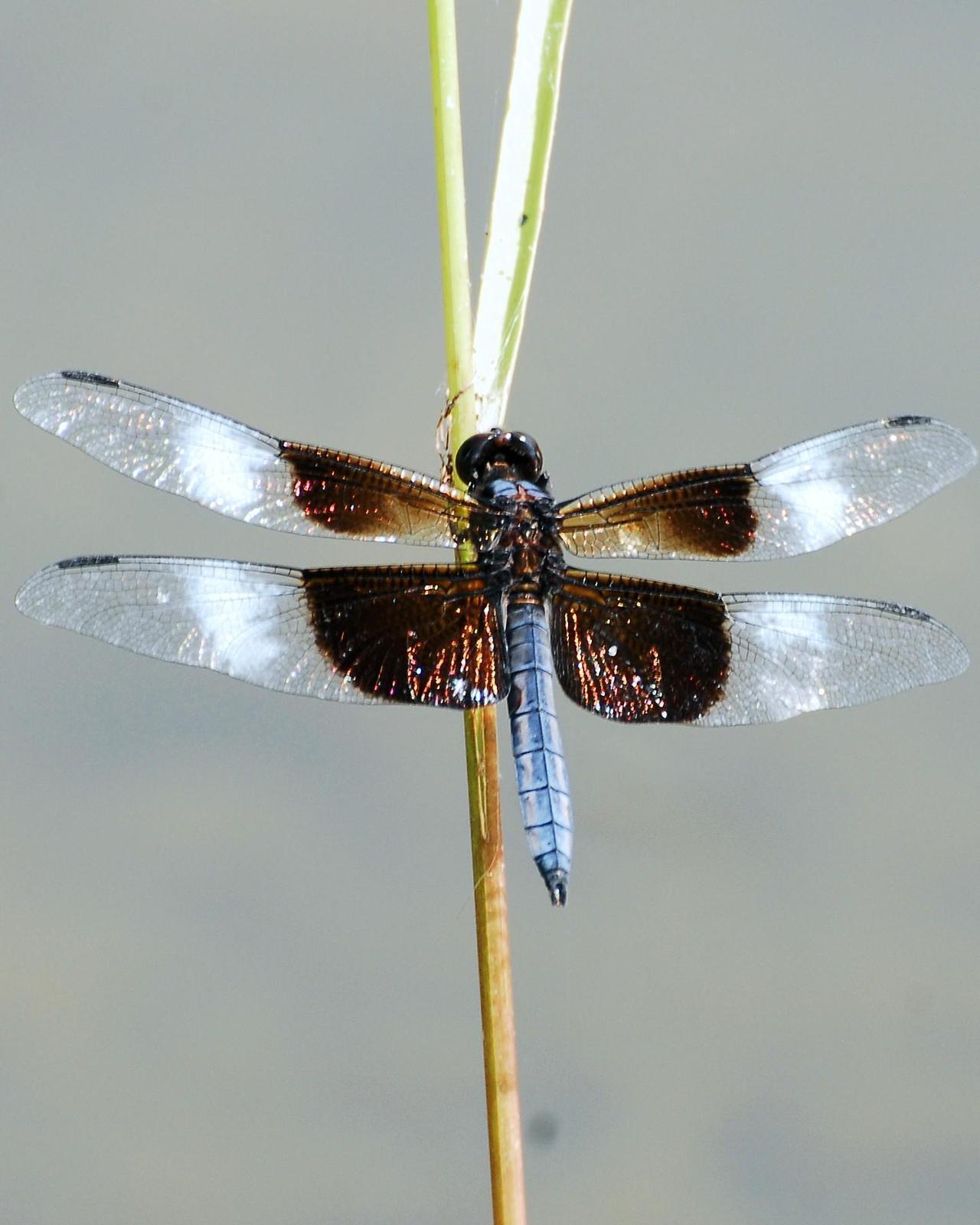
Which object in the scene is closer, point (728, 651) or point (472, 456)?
point (472, 456)

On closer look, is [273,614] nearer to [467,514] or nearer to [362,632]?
[362,632]

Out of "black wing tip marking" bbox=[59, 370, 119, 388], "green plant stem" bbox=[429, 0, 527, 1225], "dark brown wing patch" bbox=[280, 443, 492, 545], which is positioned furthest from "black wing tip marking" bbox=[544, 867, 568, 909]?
"black wing tip marking" bbox=[59, 370, 119, 388]

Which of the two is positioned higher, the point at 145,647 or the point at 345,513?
the point at 345,513

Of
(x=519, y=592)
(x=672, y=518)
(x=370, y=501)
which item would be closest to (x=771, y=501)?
(x=672, y=518)

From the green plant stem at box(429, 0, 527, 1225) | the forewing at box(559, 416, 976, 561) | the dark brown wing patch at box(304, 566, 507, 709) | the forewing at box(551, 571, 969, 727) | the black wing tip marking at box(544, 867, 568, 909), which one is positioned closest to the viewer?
the green plant stem at box(429, 0, 527, 1225)

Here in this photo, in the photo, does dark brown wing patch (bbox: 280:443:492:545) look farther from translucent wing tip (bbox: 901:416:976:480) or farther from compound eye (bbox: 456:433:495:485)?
translucent wing tip (bbox: 901:416:976:480)

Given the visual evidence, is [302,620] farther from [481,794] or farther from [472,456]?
[481,794]

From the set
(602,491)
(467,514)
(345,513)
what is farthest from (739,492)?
(345,513)

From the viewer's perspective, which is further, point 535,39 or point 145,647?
point 535,39
